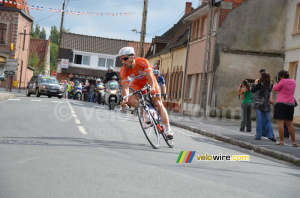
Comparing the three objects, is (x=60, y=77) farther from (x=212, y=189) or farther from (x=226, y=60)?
(x=212, y=189)

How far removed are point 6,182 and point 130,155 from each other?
3.34 meters

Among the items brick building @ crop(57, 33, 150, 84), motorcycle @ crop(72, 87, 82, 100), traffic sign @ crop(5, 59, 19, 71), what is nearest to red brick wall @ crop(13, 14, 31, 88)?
traffic sign @ crop(5, 59, 19, 71)

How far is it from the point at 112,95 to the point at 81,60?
2439 inches

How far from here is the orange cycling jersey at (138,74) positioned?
35.8 ft

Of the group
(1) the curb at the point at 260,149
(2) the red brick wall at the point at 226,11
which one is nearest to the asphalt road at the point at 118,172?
(1) the curb at the point at 260,149

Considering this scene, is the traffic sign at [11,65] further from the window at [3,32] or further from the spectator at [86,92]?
the window at [3,32]

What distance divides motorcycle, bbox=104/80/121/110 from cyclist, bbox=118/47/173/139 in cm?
1674

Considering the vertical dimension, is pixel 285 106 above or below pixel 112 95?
above

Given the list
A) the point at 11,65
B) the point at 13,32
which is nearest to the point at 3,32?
the point at 13,32

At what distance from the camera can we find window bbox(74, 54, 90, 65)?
8956 centimetres

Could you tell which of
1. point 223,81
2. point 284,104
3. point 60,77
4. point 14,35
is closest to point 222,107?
point 223,81

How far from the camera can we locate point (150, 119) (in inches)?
432

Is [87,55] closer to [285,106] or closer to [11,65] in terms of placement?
[11,65]

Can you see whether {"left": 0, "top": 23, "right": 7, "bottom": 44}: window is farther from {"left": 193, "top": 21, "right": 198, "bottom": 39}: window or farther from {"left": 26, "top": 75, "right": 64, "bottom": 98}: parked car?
{"left": 193, "top": 21, "right": 198, "bottom": 39}: window
